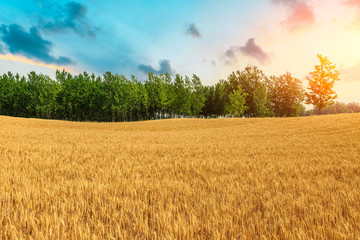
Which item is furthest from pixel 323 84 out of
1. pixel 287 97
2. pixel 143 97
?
pixel 143 97

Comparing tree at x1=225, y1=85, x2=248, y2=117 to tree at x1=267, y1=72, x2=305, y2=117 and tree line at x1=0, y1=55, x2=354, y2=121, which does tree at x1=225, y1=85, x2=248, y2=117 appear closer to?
tree line at x1=0, y1=55, x2=354, y2=121

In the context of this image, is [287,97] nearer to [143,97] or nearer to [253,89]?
[253,89]

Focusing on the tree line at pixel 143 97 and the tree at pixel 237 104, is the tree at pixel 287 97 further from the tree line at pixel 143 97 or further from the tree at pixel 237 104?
the tree at pixel 237 104

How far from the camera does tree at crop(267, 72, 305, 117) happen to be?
74.9m

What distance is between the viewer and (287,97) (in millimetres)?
76250

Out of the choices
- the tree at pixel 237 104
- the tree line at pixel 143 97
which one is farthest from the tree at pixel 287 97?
the tree at pixel 237 104

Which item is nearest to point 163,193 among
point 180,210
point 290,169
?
point 180,210

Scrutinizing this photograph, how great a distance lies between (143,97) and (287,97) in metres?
49.8

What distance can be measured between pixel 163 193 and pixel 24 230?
6.38 ft

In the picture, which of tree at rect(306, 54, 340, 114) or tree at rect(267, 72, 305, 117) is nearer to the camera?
tree at rect(306, 54, 340, 114)

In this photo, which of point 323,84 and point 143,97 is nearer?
point 323,84

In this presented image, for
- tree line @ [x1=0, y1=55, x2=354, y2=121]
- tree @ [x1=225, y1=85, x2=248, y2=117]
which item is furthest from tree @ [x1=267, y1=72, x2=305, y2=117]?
tree @ [x1=225, y1=85, x2=248, y2=117]

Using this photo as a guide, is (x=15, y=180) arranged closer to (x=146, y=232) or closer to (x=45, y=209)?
(x=45, y=209)

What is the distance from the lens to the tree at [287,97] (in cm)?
7493
